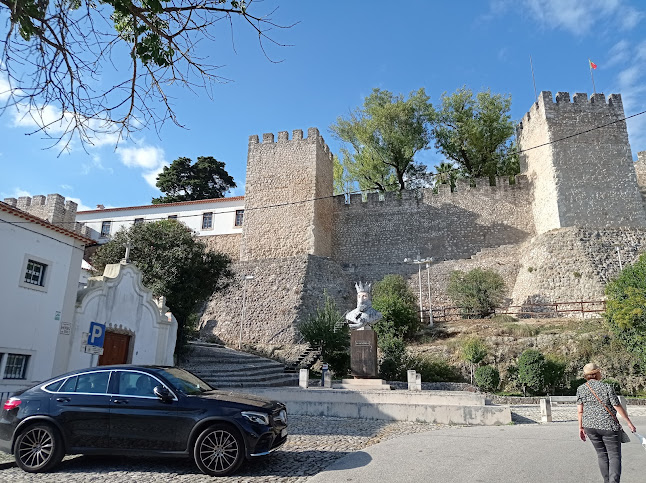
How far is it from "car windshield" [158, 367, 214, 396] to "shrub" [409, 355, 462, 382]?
39.5 feet

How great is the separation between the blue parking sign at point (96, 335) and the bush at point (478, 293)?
17.1 metres

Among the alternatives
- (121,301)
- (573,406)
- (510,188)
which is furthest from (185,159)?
(573,406)

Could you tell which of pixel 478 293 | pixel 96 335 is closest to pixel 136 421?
pixel 96 335

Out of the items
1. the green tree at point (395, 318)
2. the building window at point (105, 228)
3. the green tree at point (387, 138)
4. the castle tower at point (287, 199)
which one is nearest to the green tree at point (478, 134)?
the green tree at point (387, 138)

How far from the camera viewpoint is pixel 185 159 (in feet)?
146

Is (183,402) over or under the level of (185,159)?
under

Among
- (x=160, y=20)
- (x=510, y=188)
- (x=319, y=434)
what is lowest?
(x=319, y=434)

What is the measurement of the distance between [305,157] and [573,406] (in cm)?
2173

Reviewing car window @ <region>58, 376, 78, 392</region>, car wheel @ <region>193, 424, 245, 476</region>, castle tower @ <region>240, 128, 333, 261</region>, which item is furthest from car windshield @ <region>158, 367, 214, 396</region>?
castle tower @ <region>240, 128, 333, 261</region>

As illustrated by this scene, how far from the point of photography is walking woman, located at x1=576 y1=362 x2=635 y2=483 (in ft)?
15.5

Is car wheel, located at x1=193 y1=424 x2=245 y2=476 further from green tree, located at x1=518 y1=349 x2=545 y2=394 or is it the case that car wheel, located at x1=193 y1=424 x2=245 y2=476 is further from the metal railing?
the metal railing

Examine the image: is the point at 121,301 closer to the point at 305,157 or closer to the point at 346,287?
the point at 346,287

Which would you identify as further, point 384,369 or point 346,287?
point 346,287

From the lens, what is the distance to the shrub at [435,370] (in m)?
17.2
